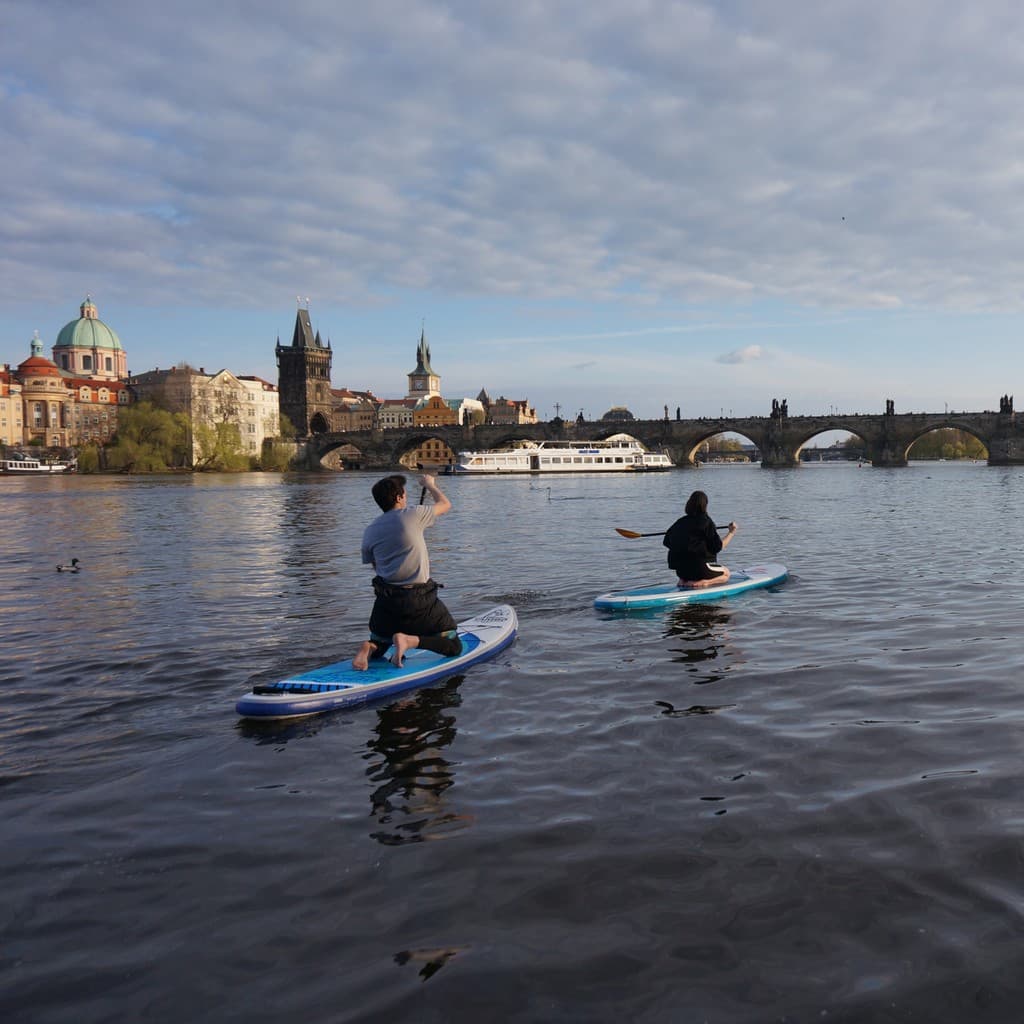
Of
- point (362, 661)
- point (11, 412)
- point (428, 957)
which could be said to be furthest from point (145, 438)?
point (428, 957)

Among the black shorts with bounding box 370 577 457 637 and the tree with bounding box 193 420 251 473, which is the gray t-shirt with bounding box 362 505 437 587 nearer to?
the black shorts with bounding box 370 577 457 637

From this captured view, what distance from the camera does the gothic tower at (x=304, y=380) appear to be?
162500mm

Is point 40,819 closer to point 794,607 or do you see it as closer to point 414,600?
point 414,600

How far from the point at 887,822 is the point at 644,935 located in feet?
6.10

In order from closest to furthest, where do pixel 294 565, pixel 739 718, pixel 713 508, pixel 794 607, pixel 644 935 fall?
pixel 644 935, pixel 739 718, pixel 794 607, pixel 294 565, pixel 713 508

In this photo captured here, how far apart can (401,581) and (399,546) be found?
345 millimetres

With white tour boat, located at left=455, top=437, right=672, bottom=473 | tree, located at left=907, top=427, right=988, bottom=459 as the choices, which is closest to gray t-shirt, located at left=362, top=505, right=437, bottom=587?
white tour boat, located at left=455, top=437, right=672, bottom=473

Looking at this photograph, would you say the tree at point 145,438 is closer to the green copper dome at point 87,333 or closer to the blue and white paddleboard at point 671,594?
the green copper dome at point 87,333

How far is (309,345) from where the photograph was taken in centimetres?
16650

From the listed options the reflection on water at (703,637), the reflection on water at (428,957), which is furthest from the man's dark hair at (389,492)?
the reflection on water at (428,957)

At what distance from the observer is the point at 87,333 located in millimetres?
158750

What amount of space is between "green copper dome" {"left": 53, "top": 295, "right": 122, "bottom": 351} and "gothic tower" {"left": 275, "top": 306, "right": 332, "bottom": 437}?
30.9 metres

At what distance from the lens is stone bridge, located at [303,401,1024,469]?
97.2 m

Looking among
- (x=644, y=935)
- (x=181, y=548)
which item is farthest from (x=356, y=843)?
(x=181, y=548)
